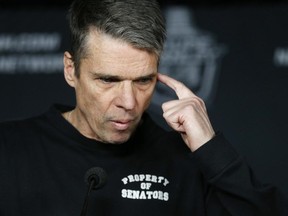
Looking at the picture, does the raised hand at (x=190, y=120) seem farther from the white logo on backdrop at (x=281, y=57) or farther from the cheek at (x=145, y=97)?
the white logo on backdrop at (x=281, y=57)

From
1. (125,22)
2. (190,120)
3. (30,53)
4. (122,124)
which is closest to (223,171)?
(190,120)

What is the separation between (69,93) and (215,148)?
1.22 metres

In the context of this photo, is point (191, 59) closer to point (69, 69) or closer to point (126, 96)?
point (69, 69)

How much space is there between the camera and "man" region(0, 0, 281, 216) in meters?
2.03

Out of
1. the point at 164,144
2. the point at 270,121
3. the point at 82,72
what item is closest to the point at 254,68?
the point at 270,121

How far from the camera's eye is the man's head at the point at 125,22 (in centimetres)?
202

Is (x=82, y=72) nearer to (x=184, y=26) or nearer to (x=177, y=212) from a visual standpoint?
(x=177, y=212)

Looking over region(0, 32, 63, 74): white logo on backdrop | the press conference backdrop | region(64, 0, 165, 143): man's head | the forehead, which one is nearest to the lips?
region(64, 0, 165, 143): man's head

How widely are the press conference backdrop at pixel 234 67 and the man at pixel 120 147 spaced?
854 mm

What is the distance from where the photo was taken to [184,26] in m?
3.09

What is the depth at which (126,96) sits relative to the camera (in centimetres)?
201

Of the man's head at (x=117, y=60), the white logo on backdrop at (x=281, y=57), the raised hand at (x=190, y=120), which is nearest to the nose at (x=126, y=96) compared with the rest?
the man's head at (x=117, y=60)

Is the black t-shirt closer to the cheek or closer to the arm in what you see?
the arm

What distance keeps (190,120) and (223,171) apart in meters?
0.16
